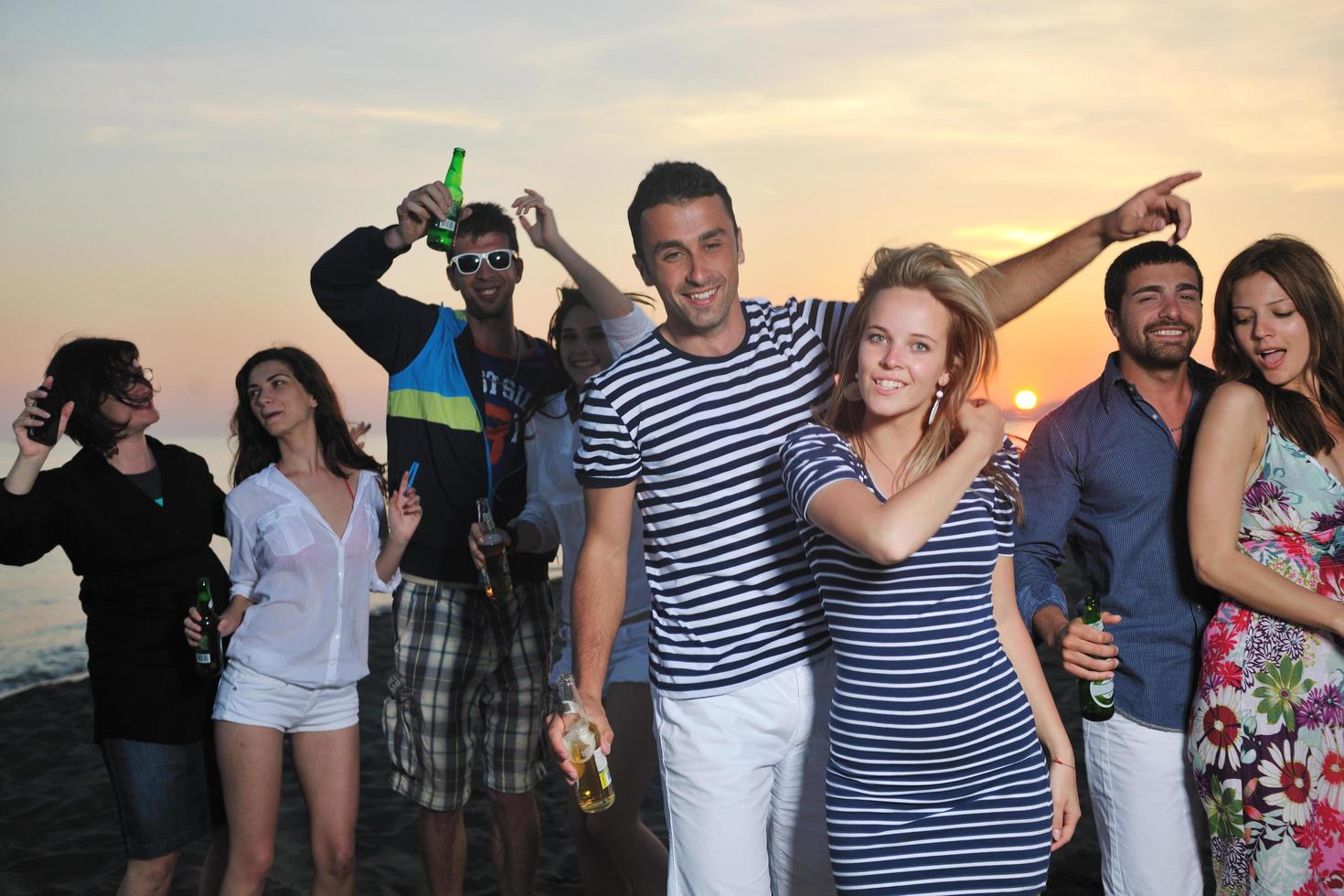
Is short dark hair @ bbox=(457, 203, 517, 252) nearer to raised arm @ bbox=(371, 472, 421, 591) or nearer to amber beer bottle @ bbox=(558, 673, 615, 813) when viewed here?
raised arm @ bbox=(371, 472, 421, 591)

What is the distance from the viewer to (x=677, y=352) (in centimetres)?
359

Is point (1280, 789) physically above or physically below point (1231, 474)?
below

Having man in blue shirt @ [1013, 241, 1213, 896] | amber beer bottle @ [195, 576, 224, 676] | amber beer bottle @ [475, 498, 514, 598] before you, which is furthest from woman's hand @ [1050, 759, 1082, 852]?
amber beer bottle @ [195, 576, 224, 676]

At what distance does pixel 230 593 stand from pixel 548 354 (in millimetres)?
1654

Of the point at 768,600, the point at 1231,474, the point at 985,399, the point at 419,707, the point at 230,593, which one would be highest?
the point at 985,399

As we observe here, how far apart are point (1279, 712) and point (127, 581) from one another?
160 inches

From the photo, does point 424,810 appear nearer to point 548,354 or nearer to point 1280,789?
point 548,354

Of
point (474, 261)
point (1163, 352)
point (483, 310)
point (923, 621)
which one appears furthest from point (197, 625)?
point (1163, 352)

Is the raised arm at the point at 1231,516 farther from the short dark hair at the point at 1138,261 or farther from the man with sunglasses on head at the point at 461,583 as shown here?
the man with sunglasses on head at the point at 461,583

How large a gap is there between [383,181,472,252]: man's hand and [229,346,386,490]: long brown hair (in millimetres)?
824

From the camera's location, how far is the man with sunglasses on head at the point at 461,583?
516 cm

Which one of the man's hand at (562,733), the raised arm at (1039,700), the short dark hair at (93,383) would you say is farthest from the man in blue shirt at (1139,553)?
the short dark hair at (93,383)

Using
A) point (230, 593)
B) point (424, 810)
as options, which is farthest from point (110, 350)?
point (424, 810)

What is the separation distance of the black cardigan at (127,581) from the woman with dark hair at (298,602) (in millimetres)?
206
